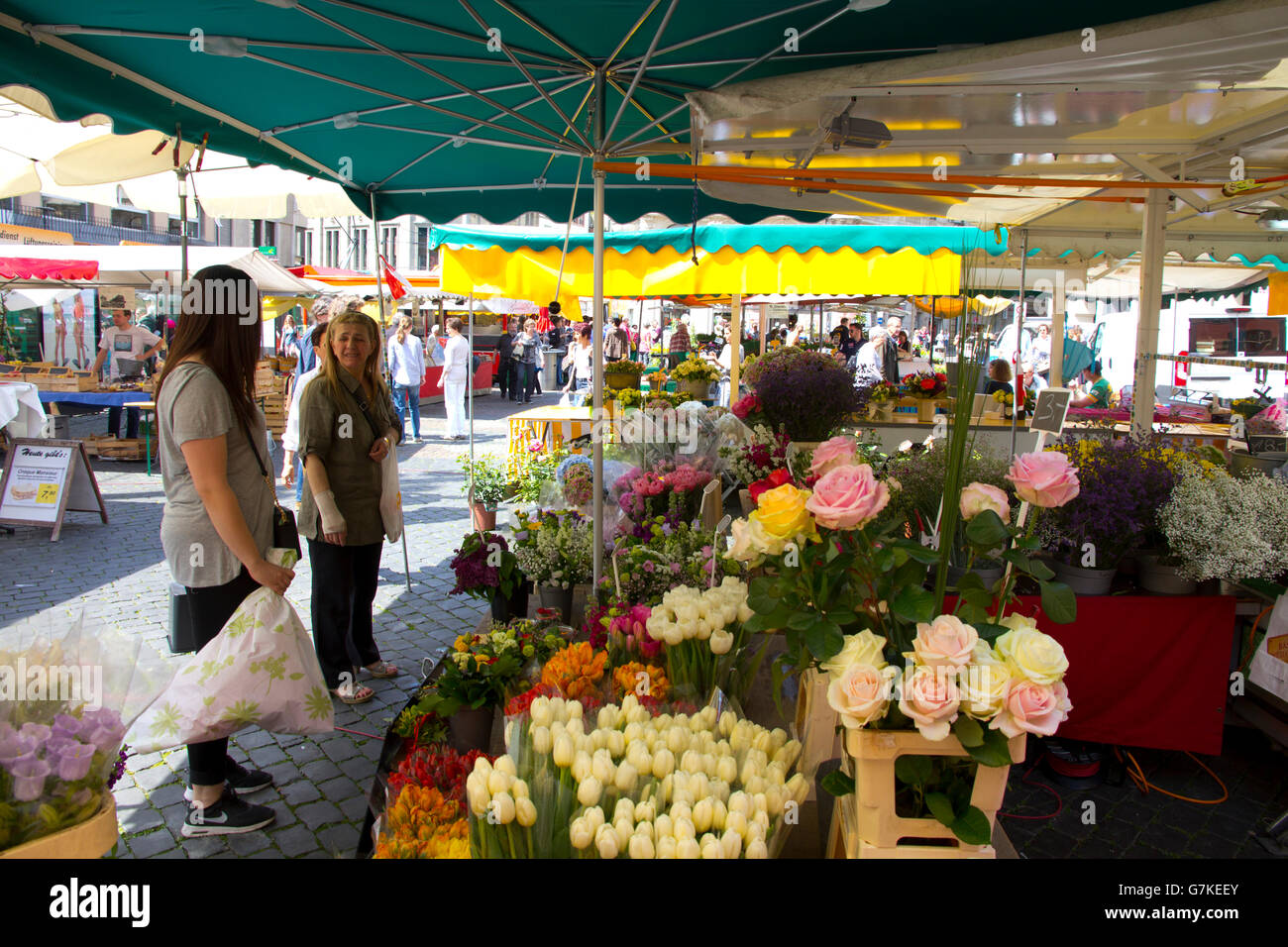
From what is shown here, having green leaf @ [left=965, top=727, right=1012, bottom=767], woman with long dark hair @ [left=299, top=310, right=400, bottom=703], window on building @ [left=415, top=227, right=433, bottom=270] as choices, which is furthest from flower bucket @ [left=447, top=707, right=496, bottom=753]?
window on building @ [left=415, top=227, right=433, bottom=270]

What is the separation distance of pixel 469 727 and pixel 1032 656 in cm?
151

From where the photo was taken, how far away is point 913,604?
4.70ft

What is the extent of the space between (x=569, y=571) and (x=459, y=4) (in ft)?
6.90

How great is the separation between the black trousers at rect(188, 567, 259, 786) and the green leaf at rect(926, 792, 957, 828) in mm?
2297

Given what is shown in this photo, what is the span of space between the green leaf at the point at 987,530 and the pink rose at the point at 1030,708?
0.24m

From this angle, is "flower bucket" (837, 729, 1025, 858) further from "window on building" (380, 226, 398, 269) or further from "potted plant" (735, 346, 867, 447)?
"window on building" (380, 226, 398, 269)

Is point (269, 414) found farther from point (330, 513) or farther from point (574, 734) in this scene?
point (574, 734)

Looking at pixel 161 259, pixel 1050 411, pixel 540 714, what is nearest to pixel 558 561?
pixel 540 714

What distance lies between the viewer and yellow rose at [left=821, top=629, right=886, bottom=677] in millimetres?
1382

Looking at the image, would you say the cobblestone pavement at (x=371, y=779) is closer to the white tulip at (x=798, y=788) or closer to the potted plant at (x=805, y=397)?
the white tulip at (x=798, y=788)

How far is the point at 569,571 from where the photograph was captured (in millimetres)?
3459

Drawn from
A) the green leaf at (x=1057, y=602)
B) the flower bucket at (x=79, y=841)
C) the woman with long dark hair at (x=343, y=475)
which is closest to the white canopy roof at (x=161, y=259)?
the woman with long dark hair at (x=343, y=475)

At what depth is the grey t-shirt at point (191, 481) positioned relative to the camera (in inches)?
103
